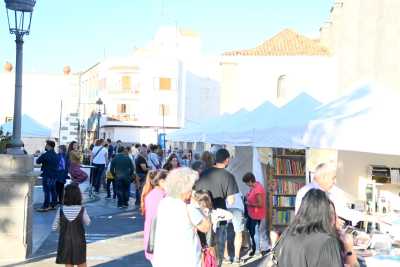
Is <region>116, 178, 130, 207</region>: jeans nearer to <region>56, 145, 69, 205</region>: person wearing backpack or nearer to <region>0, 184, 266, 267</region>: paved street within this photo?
<region>0, 184, 266, 267</region>: paved street

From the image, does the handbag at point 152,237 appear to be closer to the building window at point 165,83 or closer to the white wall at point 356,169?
the white wall at point 356,169

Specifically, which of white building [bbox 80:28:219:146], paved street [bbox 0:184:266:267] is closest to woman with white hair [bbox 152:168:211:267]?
paved street [bbox 0:184:266:267]

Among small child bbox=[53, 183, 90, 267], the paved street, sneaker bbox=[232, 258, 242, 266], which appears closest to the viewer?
small child bbox=[53, 183, 90, 267]

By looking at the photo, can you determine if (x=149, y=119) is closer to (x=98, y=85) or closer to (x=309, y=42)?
(x=98, y=85)

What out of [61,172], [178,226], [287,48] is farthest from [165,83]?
[178,226]

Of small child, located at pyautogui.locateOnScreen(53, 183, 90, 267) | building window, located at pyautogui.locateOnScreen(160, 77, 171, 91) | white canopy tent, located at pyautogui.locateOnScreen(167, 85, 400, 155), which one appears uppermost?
building window, located at pyautogui.locateOnScreen(160, 77, 171, 91)

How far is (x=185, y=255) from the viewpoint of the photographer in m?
5.61

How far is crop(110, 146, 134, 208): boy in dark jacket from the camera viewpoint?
18203 millimetres

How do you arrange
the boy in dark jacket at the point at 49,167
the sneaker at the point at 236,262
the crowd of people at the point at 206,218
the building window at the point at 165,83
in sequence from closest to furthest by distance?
the crowd of people at the point at 206,218, the sneaker at the point at 236,262, the boy in dark jacket at the point at 49,167, the building window at the point at 165,83

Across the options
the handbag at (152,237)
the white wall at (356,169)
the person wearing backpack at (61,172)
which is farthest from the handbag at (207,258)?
the person wearing backpack at (61,172)

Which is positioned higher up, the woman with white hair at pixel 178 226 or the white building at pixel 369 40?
the white building at pixel 369 40

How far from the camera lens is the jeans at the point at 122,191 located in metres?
18.2

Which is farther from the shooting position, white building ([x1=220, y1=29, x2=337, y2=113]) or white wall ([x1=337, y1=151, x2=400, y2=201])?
white building ([x1=220, y1=29, x2=337, y2=113])

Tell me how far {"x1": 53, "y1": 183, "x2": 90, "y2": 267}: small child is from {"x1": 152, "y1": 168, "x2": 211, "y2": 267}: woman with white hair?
278 centimetres
